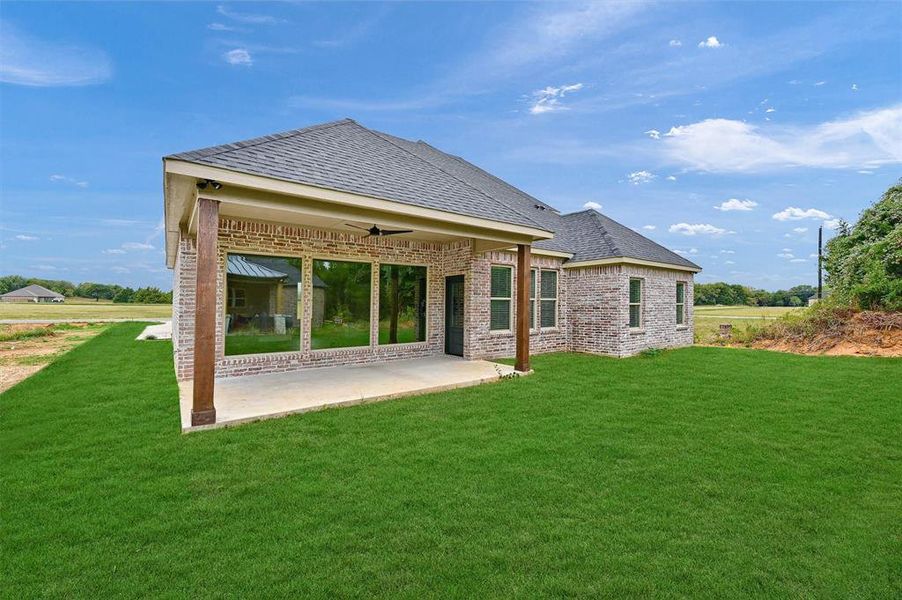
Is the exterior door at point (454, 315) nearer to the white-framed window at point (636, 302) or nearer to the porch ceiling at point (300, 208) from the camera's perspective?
the porch ceiling at point (300, 208)

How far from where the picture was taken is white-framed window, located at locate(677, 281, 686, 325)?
13052 millimetres

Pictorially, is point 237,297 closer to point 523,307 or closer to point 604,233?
point 523,307

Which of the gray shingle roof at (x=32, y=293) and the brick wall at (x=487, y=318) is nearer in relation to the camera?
the brick wall at (x=487, y=318)

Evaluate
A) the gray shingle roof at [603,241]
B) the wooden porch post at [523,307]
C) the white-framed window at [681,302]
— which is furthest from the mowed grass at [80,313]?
the white-framed window at [681,302]

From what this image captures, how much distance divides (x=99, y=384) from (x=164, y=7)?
9426 millimetres

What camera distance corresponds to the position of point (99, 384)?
7051 millimetres

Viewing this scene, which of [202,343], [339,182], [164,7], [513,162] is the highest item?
[164,7]

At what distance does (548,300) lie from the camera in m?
11.5

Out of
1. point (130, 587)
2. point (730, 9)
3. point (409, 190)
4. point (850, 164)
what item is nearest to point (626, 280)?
point (730, 9)

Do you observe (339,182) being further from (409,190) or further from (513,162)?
(513,162)

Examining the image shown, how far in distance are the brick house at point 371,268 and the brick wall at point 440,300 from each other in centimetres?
3

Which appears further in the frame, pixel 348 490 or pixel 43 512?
pixel 348 490

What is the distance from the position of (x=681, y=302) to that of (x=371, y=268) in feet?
33.8

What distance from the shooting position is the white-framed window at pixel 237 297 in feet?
24.6
